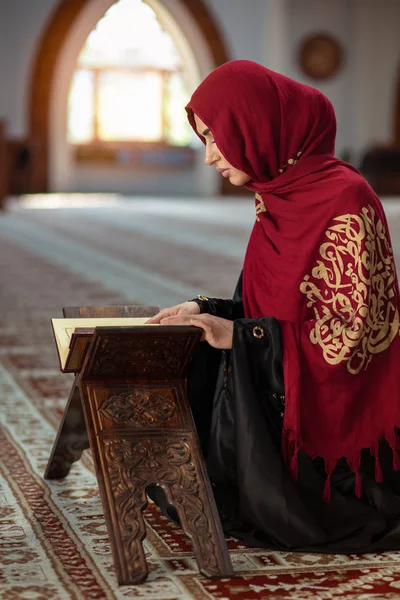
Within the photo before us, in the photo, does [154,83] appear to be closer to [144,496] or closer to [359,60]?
[359,60]

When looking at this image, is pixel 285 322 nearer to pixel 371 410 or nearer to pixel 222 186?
pixel 371 410

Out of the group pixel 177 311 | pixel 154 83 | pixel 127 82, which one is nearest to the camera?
pixel 177 311

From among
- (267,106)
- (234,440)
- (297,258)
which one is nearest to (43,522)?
(234,440)

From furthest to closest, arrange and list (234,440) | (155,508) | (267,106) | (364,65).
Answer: (364,65)
(155,508)
(234,440)
(267,106)

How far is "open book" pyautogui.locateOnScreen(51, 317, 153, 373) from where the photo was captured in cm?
219

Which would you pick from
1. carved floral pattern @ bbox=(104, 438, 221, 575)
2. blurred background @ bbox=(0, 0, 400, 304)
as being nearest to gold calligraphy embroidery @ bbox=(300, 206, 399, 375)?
carved floral pattern @ bbox=(104, 438, 221, 575)

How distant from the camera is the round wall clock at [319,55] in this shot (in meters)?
18.1

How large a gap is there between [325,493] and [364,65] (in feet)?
55.2

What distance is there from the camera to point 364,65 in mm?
18344

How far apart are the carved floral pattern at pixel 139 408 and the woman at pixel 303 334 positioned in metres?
0.15

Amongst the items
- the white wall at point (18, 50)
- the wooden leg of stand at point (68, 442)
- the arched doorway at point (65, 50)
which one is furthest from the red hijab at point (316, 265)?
the white wall at point (18, 50)

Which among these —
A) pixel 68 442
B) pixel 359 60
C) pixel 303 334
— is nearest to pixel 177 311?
pixel 303 334

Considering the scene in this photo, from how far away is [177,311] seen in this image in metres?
2.41

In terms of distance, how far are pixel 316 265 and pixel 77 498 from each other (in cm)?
93
